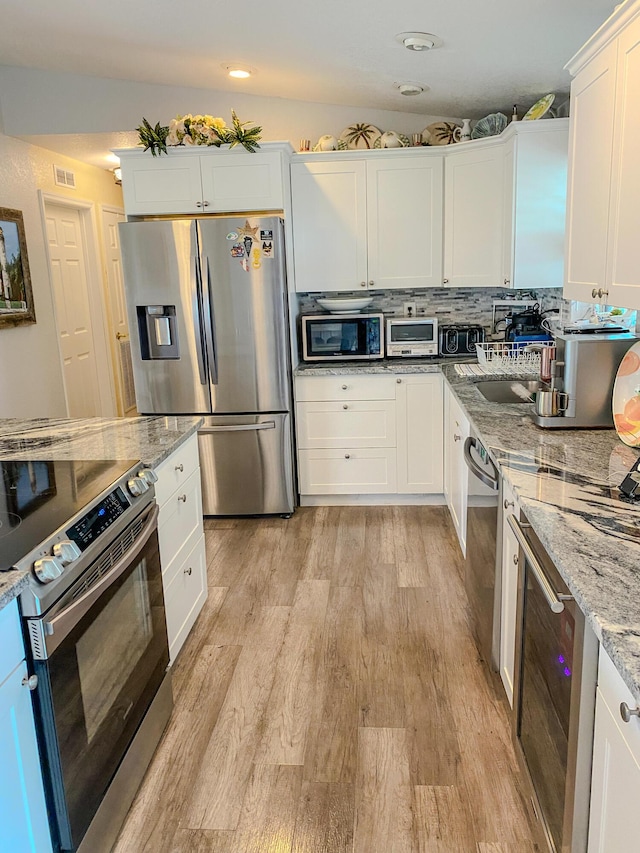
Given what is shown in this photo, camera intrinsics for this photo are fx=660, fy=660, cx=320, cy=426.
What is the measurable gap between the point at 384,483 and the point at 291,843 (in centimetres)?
257

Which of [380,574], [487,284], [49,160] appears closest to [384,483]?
[380,574]

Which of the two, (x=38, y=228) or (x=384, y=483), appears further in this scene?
(x=38, y=228)

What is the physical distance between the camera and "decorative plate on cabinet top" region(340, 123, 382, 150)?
4031mm

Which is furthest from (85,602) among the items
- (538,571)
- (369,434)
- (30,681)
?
(369,434)

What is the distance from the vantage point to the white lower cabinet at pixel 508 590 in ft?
6.40

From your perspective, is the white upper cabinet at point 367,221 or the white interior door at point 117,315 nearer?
the white upper cabinet at point 367,221

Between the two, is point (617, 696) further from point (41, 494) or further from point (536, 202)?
point (536, 202)

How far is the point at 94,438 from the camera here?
7.91 ft

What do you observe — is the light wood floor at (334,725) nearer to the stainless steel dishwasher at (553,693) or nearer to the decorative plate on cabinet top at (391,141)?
the stainless steel dishwasher at (553,693)

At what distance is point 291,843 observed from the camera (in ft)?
5.73

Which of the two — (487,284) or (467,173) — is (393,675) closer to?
(487,284)

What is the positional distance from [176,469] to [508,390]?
1.65 meters

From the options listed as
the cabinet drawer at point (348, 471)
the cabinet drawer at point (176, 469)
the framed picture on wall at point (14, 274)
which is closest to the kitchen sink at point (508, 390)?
the cabinet drawer at point (348, 471)

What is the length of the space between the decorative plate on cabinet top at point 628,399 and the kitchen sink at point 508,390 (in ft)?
2.22
